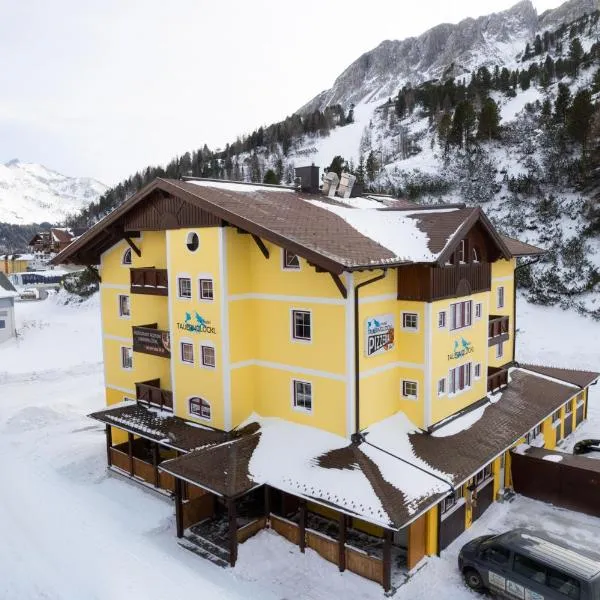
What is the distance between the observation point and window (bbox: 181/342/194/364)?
19.8 metres

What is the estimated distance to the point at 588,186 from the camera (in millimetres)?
47594

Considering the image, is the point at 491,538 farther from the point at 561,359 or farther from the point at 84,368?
the point at 84,368

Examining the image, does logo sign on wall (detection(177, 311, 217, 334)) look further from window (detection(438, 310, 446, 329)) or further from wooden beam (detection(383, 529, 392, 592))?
wooden beam (detection(383, 529, 392, 592))

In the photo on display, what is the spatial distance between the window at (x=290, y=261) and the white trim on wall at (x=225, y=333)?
2081mm

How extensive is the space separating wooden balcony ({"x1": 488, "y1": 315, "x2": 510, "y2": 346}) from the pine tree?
40.4 meters

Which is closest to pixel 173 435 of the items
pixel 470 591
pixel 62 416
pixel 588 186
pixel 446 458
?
pixel 446 458

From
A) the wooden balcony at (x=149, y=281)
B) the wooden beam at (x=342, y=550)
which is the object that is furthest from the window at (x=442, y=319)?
the wooden balcony at (x=149, y=281)

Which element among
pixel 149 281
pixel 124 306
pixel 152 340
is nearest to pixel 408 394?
pixel 152 340

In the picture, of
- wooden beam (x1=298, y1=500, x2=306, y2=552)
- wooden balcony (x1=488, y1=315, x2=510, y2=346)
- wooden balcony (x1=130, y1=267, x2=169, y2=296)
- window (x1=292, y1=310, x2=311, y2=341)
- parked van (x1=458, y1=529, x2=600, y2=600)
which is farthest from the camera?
wooden balcony (x1=488, y1=315, x2=510, y2=346)

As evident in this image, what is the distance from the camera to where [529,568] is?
43.5 feet

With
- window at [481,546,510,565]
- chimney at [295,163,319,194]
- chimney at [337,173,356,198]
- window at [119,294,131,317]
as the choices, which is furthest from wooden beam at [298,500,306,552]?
chimney at [337,173,356,198]

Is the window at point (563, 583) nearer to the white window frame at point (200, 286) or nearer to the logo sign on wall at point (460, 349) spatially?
the logo sign on wall at point (460, 349)

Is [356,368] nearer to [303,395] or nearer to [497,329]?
[303,395]

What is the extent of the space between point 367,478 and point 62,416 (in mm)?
20097
